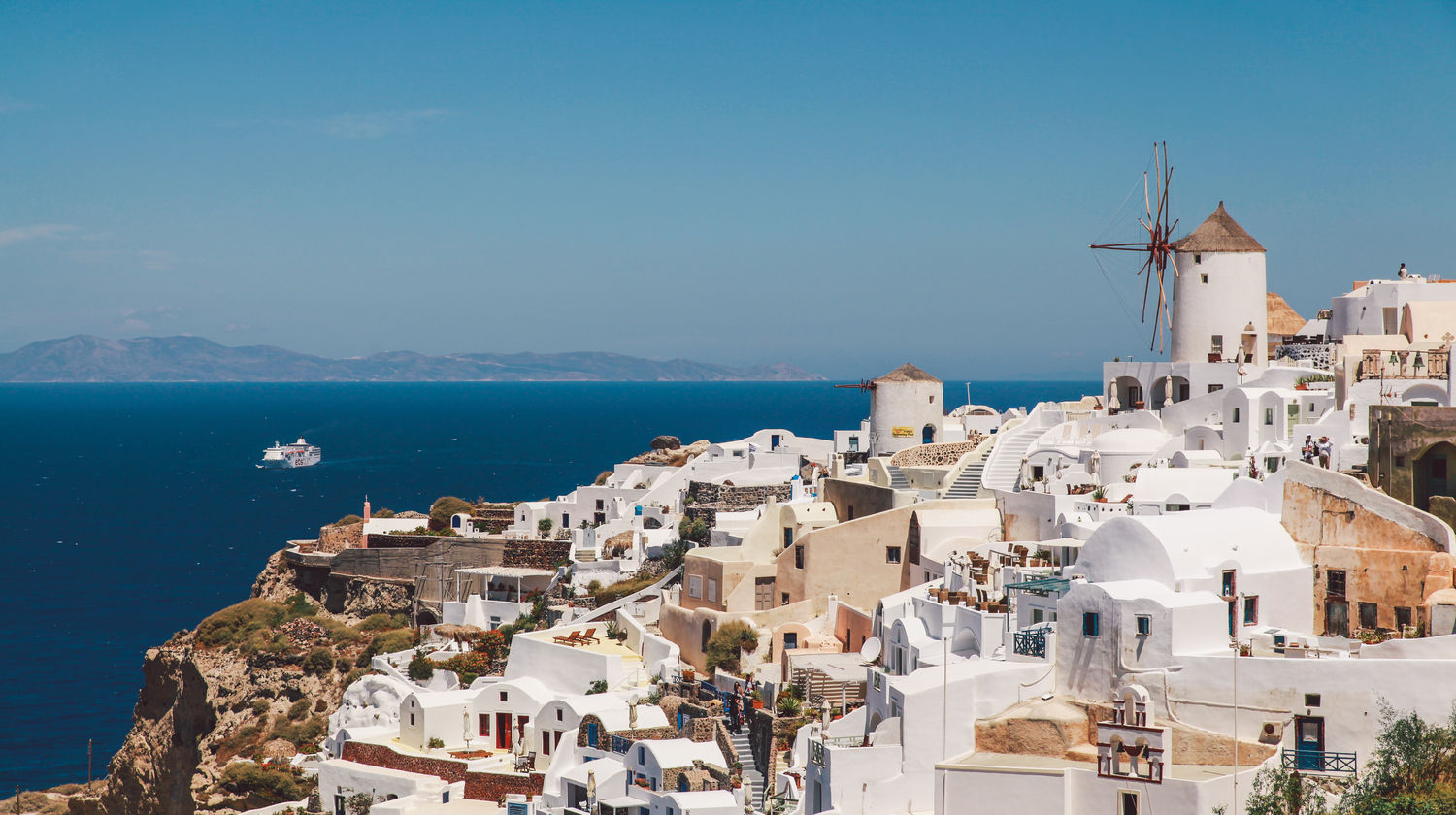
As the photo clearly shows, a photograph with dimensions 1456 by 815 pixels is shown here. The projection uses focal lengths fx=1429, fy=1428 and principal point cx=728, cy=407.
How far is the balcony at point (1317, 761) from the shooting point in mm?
24797

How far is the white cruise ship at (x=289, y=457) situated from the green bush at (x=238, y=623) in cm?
10130

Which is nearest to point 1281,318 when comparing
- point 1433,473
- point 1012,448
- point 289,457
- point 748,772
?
point 1012,448

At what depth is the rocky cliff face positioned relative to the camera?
49.8 m

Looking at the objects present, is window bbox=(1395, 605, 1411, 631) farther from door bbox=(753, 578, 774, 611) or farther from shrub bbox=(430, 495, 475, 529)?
shrub bbox=(430, 495, 475, 529)

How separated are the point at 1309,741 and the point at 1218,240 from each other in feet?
76.9

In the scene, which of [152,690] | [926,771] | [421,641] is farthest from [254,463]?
[926,771]

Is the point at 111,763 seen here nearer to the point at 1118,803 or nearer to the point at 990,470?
the point at 990,470

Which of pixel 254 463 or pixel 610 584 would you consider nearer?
pixel 610 584

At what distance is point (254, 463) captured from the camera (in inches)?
6255

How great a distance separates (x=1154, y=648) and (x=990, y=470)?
16954mm

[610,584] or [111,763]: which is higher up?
[610,584]

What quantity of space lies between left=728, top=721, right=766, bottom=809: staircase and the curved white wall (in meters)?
20.5

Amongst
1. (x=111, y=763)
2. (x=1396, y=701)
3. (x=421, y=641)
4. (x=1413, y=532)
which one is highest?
(x=1413, y=532)

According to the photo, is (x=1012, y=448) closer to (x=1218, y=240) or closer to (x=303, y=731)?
(x=1218, y=240)
